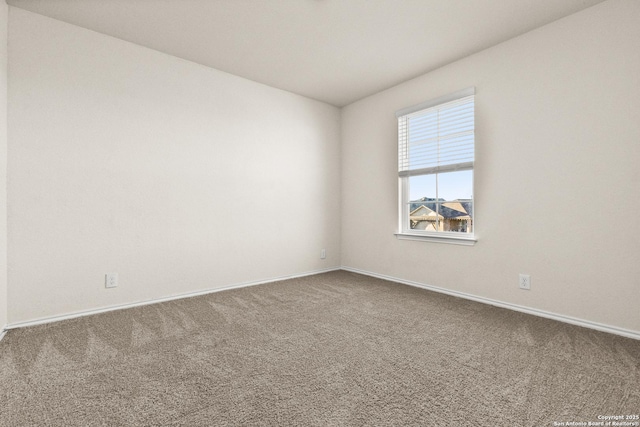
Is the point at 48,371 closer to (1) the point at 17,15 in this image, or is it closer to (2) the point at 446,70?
(1) the point at 17,15

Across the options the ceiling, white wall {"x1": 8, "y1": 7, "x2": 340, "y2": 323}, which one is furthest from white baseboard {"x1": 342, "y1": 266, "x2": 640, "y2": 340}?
the ceiling

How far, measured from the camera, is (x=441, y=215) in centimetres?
351

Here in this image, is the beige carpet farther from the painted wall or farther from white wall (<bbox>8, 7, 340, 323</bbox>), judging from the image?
white wall (<bbox>8, 7, 340, 323</bbox>)

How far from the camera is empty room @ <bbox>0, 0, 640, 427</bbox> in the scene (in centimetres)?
159

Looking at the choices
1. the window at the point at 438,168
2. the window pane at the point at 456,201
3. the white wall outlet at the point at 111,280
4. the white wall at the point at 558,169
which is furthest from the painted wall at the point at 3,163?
the window pane at the point at 456,201

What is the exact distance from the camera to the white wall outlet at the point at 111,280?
2779 millimetres

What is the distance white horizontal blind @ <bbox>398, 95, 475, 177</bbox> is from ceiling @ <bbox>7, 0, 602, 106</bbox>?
19.9 inches

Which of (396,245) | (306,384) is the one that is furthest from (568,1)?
(306,384)

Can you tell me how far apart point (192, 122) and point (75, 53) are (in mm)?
1074

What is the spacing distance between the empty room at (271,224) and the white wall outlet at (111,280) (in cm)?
2

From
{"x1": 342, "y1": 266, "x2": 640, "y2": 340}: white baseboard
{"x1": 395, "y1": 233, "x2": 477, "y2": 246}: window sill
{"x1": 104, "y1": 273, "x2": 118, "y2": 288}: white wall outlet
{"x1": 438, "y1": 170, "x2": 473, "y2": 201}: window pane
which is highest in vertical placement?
{"x1": 438, "y1": 170, "x2": 473, "y2": 201}: window pane

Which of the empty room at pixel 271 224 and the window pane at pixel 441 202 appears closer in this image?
the empty room at pixel 271 224

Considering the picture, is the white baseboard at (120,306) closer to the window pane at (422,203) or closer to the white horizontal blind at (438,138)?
the window pane at (422,203)

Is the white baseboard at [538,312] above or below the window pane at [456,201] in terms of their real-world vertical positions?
below
